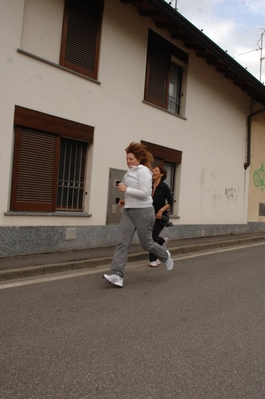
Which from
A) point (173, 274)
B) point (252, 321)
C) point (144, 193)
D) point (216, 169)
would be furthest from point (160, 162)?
point (252, 321)

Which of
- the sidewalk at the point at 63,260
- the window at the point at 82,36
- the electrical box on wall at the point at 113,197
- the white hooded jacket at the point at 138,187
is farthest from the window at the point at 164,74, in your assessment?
the white hooded jacket at the point at 138,187

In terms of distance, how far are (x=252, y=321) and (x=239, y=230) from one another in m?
9.35

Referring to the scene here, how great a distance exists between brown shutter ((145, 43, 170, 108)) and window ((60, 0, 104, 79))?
1.78m

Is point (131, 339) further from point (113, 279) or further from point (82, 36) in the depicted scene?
point (82, 36)

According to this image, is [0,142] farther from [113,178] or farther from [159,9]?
[159,9]

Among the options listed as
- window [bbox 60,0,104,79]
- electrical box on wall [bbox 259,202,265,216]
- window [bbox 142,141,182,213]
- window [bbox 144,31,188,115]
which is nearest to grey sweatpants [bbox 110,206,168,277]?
window [bbox 60,0,104,79]

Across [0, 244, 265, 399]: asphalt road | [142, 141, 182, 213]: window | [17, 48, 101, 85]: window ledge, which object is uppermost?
[17, 48, 101, 85]: window ledge

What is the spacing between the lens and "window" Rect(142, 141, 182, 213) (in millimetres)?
9219

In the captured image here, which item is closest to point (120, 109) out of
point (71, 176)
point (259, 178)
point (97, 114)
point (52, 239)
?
point (97, 114)

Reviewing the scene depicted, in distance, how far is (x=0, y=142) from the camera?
20.1 feet

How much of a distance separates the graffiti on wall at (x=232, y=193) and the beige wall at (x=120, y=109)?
0.03 m

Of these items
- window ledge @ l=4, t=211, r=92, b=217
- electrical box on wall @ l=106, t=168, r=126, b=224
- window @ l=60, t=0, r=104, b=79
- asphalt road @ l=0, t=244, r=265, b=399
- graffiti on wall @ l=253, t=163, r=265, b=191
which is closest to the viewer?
asphalt road @ l=0, t=244, r=265, b=399

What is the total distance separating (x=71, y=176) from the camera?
24.9 ft

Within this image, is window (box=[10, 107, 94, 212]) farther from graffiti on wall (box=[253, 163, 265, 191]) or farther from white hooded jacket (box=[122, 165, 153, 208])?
graffiti on wall (box=[253, 163, 265, 191])
